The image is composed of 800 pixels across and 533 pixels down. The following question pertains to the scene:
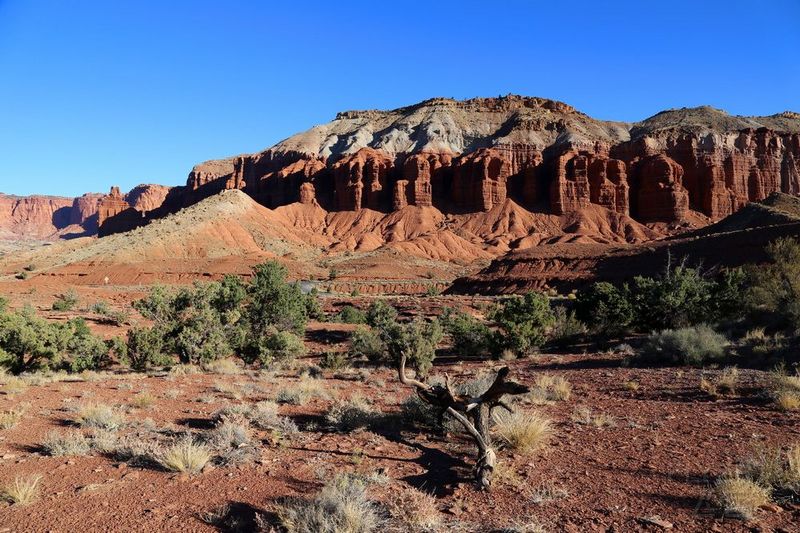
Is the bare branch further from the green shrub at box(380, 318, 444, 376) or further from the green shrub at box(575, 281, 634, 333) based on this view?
the green shrub at box(575, 281, 634, 333)

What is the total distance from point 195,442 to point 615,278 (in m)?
43.6

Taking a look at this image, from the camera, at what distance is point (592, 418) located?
8086 millimetres

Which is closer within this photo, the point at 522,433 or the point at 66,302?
the point at 522,433

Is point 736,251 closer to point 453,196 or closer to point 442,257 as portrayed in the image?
point 442,257

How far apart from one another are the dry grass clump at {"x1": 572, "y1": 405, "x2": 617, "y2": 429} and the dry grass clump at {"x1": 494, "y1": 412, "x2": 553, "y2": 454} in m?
1.28

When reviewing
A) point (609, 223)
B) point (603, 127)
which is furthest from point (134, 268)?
point (603, 127)

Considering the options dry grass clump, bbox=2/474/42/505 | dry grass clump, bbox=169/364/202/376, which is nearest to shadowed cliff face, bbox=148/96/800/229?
dry grass clump, bbox=169/364/202/376

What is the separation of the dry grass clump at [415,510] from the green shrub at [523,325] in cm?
1394

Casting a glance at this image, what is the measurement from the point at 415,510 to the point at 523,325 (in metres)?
15.1

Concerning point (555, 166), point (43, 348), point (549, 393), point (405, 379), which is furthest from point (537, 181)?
point (405, 379)

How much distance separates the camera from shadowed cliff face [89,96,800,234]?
98.7 metres

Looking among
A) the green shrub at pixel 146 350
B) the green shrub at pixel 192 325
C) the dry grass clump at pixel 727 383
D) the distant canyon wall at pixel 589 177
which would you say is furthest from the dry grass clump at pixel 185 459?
the distant canyon wall at pixel 589 177

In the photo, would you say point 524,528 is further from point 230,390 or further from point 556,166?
point 556,166

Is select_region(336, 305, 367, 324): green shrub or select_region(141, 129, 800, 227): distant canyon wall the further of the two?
→ select_region(141, 129, 800, 227): distant canyon wall
